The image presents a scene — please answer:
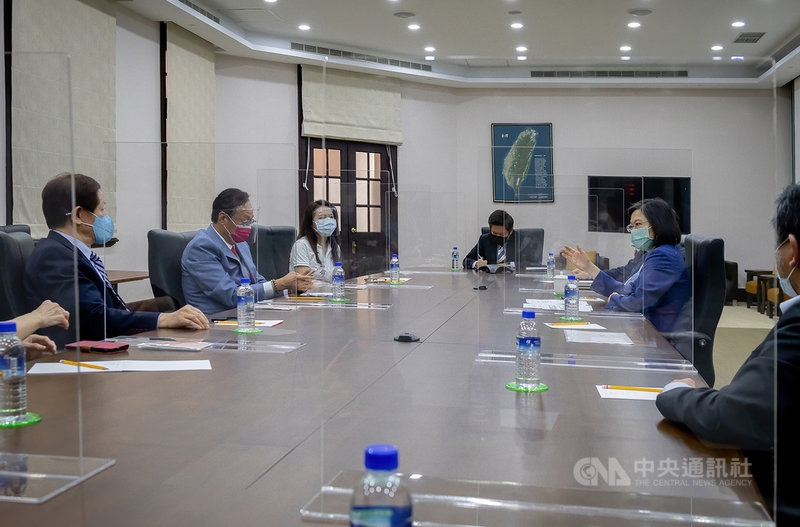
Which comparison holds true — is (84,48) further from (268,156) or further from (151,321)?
(151,321)

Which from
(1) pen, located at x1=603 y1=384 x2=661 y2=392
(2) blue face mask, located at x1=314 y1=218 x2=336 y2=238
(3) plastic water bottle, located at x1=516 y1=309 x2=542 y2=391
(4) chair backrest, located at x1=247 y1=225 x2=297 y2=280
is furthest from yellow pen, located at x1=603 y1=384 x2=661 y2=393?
(2) blue face mask, located at x1=314 y1=218 x2=336 y2=238

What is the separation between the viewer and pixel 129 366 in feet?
6.33

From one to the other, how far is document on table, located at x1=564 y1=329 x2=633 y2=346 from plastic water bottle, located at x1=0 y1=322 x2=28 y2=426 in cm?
157

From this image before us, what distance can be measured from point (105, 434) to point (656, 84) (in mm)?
1480

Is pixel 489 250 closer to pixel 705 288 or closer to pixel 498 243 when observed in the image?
pixel 498 243

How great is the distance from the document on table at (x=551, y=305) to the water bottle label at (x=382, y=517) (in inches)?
87.7

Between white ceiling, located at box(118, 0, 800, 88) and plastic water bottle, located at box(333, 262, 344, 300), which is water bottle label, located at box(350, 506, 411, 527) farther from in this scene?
plastic water bottle, located at box(333, 262, 344, 300)

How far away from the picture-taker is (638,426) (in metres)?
1.36

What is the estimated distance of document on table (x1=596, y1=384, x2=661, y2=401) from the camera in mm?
1621

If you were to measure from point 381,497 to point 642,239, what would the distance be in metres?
1.92

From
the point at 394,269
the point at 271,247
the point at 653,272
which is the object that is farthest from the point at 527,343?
the point at 394,269

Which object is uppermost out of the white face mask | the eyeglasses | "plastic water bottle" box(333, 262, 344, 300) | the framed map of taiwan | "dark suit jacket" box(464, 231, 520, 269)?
the framed map of taiwan

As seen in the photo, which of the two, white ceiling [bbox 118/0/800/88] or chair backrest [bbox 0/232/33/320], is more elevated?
white ceiling [bbox 118/0/800/88]

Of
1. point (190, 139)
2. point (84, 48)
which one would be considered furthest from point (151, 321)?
point (190, 139)
